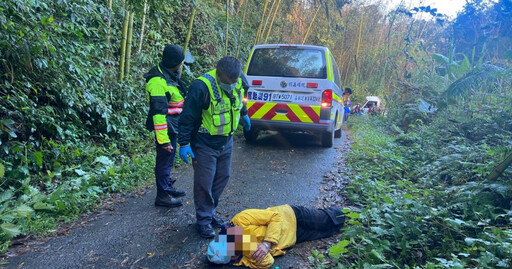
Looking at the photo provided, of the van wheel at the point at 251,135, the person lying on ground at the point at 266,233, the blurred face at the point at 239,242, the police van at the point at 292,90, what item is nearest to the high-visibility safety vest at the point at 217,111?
the person lying on ground at the point at 266,233

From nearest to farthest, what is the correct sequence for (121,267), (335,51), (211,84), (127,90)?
(121,267)
(211,84)
(127,90)
(335,51)

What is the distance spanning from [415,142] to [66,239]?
6271 millimetres

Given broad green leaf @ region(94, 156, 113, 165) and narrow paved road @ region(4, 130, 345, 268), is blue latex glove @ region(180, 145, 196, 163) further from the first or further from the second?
broad green leaf @ region(94, 156, 113, 165)

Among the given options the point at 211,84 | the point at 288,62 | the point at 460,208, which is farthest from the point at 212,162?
the point at 288,62

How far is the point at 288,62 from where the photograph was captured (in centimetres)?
629

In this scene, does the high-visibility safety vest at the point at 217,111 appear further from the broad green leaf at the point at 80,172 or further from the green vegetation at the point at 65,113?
the broad green leaf at the point at 80,172

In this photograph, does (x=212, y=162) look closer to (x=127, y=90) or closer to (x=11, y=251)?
(x=11, y=251)

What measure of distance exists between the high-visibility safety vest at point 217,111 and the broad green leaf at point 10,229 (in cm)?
168

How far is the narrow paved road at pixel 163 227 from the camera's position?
8.20 ft

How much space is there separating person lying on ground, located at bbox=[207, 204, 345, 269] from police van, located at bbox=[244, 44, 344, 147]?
3.33 m

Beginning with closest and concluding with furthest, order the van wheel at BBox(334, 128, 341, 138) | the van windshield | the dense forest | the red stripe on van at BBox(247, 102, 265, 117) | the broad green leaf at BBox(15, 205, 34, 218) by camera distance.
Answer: the dense forest < the broad green leaf at BBox(15, 205, 34, 218) < the van windshield < the red stripe on van at BBox(247, 102, 265, 117) < the van wheel at BBox(334, 128, 341, 138)

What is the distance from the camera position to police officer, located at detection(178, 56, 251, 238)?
277 cm

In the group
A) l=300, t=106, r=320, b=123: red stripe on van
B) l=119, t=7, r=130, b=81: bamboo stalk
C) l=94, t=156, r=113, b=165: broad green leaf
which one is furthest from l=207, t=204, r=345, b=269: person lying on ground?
l=119, t=7, r=130, b=81: bamboo stalk

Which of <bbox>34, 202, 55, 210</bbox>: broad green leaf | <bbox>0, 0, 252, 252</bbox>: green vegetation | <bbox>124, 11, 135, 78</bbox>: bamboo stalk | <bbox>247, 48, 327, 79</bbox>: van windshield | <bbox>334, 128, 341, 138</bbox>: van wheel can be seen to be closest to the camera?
<bbox>34, 202, 55, 210</bbox>: broad green leaf
